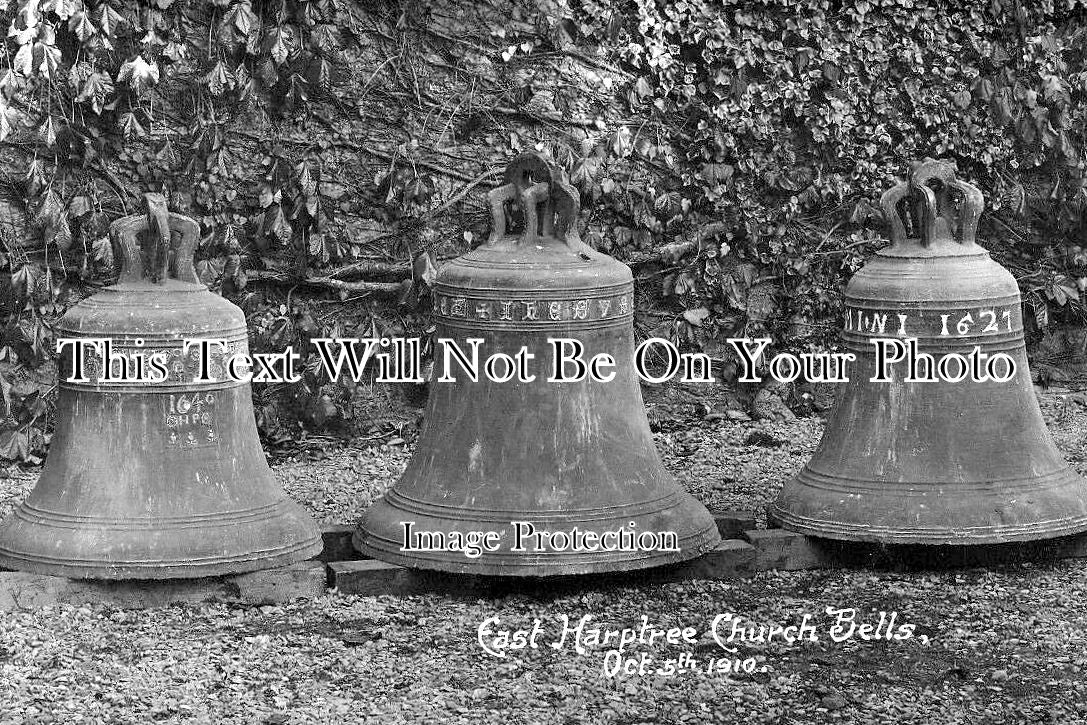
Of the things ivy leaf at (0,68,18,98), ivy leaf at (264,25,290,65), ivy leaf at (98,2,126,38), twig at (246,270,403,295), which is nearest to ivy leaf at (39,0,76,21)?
ivy leaf at (98,2,126,38)

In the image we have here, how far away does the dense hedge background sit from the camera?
20.1 feet

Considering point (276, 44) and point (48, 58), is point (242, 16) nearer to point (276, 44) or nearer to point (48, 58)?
point (276, 44)

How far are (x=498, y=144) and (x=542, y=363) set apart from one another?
2617 millimetres

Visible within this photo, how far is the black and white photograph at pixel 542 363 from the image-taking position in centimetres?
392

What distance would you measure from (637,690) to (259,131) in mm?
3631

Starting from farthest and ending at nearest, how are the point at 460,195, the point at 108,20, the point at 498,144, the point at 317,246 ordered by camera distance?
1. the point at 498,144
2. the point at 460,195
3. the point at 317,246
4. the point at 108,20

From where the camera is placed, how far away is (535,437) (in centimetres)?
438

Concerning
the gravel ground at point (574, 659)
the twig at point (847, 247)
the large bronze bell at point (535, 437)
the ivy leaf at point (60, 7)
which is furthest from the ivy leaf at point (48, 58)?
the twig at point (847, 247)

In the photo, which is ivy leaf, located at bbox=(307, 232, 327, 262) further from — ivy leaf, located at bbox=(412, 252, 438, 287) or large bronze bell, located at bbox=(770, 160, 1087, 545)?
large bronze bell, located at bbox=(770, 160, 1087, 545)

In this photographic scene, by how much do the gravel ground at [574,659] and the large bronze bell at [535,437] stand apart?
0.52ft

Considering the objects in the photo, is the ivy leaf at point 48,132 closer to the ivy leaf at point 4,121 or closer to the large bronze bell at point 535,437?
the ivy leaf at point 4,121

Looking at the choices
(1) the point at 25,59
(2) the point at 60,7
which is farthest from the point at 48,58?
(2) the point at 60,7

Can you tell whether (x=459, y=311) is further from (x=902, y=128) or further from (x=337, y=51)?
(x=902, y=128)

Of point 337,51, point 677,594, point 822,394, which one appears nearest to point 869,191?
point 822,394
